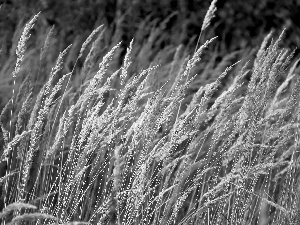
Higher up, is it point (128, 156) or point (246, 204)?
point (128, 156)

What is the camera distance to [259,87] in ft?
7.74

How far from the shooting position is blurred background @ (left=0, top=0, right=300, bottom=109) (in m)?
5.36

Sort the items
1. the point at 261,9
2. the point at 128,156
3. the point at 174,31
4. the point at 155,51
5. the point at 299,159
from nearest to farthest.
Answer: the point at 128,156, the point at 299,159, the point at 155,51, the point at 174,31, the point at 261,9

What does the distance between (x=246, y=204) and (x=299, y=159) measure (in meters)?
0.35

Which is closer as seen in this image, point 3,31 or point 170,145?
point 170,145

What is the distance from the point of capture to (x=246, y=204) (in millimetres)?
2439

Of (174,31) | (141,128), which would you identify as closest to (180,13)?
(174,31)

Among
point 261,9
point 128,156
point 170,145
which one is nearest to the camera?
point 170,145

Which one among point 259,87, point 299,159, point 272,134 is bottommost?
point 299,159

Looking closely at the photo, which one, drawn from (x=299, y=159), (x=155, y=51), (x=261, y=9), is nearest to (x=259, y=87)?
(x=299, y=159)

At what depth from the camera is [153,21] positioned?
5.48m

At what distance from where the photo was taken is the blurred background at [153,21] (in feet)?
17.6

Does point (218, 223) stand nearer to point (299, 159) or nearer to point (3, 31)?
point (299, 159)

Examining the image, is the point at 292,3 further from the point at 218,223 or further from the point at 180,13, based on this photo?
the point at 218,223
